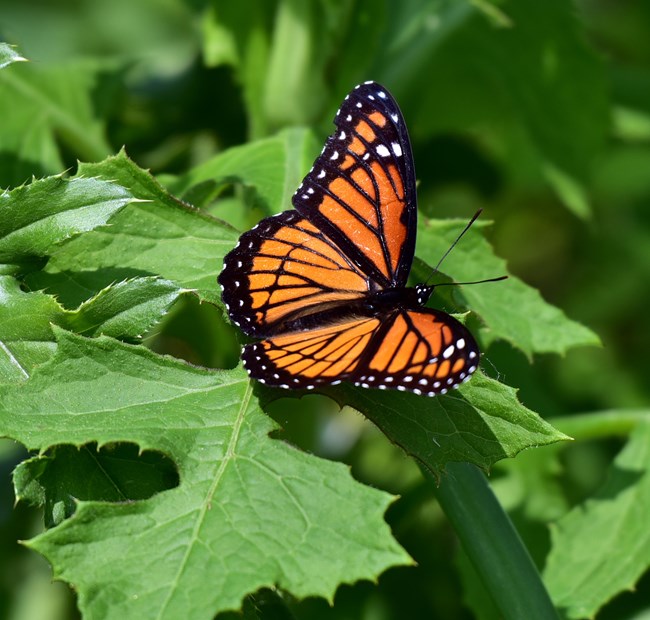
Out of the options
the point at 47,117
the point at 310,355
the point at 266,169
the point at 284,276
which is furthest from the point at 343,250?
the point at 47,117

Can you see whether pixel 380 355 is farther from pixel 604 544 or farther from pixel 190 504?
pixel 604 544

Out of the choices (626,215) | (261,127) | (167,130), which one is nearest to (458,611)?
(261,127)

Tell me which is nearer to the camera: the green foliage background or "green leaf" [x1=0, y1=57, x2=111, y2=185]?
the green foliage background

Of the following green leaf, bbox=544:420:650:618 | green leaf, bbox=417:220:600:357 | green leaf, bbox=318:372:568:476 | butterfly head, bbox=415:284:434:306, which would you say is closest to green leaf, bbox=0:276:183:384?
green leaf, bbox=318:372:568:476

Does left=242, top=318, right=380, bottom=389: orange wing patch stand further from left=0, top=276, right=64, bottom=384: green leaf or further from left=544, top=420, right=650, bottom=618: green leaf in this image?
left=544, top=420, right=650, bottom=618: green leaf

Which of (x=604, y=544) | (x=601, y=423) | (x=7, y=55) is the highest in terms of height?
(x=7, y=55)

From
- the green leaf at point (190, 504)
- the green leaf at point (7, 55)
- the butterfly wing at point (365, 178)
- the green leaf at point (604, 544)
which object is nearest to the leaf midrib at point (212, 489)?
the green leaf at point (190, 504)
